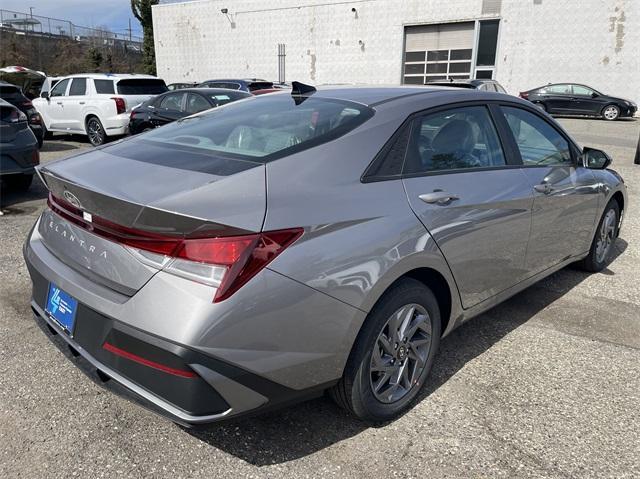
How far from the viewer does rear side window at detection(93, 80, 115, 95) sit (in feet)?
40.5

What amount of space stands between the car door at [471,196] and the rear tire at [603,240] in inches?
59.7

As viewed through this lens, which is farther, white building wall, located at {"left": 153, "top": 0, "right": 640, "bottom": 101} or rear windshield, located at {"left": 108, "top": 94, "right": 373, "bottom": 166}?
white building wall, located at {"left": 153, "top": 0, "right": 640, "bottom": 101}

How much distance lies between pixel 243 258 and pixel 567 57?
88.1 ft

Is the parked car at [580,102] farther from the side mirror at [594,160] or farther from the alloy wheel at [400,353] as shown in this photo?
the alloy wheel at [400,353]

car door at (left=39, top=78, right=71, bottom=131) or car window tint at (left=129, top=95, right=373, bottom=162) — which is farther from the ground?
car window tint at (left=129, top=95, right=373, bottom=162)

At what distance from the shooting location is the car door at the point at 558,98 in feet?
70.1

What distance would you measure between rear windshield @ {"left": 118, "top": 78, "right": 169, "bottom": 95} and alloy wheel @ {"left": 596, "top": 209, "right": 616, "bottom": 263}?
1100 centimetres

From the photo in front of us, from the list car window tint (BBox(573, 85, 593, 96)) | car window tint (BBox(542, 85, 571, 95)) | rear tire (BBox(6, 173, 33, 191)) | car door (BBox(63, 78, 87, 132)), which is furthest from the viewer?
car window tint (BBox(542, 85, 571, 95))

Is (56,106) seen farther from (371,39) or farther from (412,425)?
(371,39)

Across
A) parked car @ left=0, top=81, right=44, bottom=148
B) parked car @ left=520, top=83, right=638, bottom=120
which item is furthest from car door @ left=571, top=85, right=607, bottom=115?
parked car @ left=0, top=81, right=44, bottom=148

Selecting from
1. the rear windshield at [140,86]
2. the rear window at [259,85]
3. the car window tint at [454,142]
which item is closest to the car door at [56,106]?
the rear windshield at [140,86]

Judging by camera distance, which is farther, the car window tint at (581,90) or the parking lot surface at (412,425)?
the car window tint at (581,90)

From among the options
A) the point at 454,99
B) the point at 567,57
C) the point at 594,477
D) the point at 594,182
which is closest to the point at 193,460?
the point at 594,477

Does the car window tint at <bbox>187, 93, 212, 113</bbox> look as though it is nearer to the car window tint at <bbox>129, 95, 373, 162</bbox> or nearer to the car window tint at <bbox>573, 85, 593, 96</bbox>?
the car window tint at <bbox>129, 95, 373, 162</bbox>
